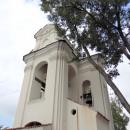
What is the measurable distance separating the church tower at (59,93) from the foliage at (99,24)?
7.35 ft

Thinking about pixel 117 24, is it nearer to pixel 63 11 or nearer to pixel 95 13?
pixel 95 13

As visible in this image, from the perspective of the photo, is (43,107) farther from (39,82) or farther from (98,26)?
(98,26)

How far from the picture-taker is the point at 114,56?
1015cm

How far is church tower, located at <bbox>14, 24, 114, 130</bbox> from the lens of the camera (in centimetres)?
1088

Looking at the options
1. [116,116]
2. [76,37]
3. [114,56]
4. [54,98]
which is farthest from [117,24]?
[116,116]

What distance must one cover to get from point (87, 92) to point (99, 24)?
7.01 meters

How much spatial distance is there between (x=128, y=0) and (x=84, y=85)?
28.0 ft

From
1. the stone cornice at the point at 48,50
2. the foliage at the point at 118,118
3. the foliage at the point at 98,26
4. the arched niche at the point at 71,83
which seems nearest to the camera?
the foliage at the point at 98,26

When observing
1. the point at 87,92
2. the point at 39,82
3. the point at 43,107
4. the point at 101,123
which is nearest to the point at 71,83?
the point at 87,92

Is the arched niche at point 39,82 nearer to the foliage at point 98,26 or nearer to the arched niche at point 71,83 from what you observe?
the arched niche at point 71,83

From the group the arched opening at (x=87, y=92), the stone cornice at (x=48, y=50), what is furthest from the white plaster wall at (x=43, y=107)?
the arched opening at (x=87, y=92)

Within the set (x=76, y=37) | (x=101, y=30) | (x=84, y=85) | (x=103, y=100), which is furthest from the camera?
(x=84, y=85)

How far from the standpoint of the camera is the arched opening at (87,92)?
48.0ft

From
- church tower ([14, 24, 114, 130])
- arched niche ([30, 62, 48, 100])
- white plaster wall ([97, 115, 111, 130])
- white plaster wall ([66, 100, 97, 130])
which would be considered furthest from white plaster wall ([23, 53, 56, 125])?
white plaster wall ([97, 115, 111, 130])
